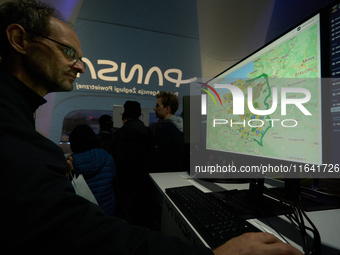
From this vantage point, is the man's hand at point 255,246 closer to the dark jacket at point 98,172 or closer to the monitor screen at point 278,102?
the monitor screen at point 278,102

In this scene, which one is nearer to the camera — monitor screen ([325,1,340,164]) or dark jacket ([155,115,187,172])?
monitor screen ([325,1,340,164])

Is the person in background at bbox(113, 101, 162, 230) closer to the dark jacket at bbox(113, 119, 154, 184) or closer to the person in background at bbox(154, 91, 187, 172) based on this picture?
the dark jacket at bbox(113, 119, 154, 184)

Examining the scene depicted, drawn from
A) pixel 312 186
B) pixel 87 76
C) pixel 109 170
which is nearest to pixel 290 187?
pixel 312 186

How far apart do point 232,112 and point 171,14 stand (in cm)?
379

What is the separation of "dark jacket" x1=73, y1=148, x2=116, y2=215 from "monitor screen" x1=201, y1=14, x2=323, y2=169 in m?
1.26

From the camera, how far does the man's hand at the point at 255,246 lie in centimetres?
33

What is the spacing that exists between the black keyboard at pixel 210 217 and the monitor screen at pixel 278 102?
26 cm

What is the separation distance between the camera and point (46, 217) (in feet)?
0.95

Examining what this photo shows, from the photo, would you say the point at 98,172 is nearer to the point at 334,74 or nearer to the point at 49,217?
the point at 49,217

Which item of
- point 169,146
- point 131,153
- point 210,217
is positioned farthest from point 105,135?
point 210,217

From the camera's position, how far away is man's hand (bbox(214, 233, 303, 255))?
330 mm

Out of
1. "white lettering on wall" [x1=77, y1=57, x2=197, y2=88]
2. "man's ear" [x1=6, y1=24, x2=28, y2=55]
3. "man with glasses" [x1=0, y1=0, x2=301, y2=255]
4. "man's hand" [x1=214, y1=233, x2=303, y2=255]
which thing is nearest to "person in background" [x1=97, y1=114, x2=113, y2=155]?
"white lettering on wall" [x1=77, y1=57, x2=197, y2=88]

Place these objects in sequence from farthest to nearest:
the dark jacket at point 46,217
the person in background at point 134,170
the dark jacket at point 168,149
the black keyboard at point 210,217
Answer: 1. the person in background at point 134,170
2. the dark jacket at point 168,149
3. the black keyboard at point 210,217
4. the dark jacket at point 46,217

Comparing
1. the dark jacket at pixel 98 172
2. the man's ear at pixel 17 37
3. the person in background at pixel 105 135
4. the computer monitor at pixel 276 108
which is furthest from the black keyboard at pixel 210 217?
the person in background at pixel 105 135
